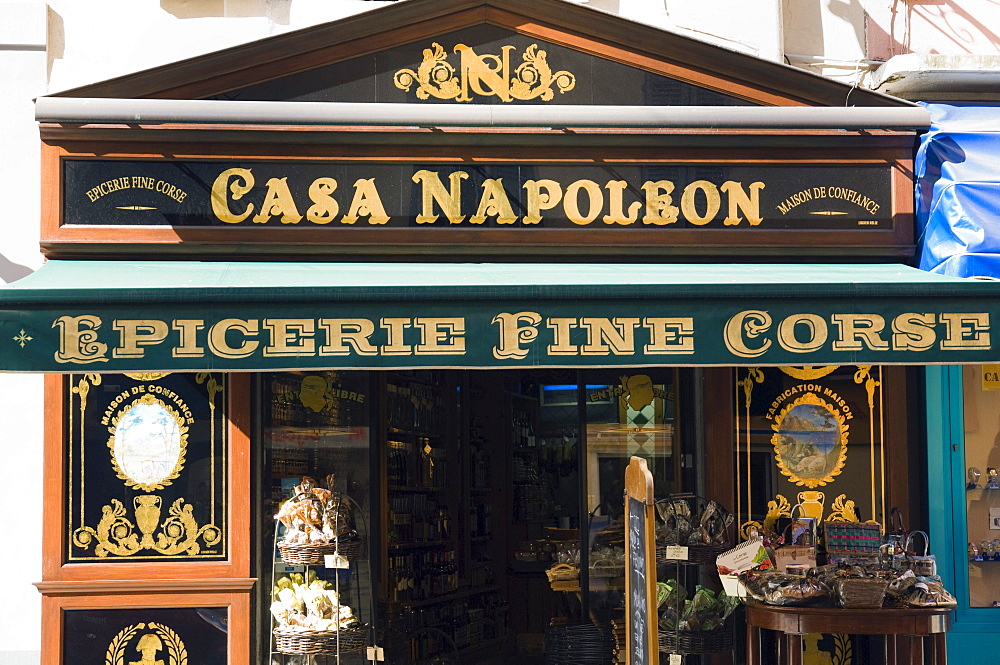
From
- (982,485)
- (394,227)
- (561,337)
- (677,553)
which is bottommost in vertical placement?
(677,553)

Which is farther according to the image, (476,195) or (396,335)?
(476,195)

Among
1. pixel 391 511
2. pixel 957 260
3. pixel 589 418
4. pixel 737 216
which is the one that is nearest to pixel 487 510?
pixel 391 511

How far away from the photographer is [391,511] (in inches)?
374

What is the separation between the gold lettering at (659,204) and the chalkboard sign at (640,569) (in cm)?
200

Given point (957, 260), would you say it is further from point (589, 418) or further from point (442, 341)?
point (442, 341)

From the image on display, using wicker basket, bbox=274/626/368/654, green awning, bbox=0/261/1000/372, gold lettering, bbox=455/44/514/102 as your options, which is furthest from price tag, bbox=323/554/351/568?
gold lettering, bbox=455/44/514/102

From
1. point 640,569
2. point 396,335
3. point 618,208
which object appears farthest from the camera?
point 618,208

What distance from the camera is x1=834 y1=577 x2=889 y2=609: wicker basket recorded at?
6672mm

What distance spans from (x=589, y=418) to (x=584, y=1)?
3.08 metres

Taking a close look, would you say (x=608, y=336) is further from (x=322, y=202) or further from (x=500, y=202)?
(x=322, y=202)

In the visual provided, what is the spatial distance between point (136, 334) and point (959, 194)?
5.02m

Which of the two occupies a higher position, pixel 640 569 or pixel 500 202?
pixel 500 202

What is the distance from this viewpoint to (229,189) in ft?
23.4

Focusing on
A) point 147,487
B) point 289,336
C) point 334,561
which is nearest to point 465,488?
point 334,561
